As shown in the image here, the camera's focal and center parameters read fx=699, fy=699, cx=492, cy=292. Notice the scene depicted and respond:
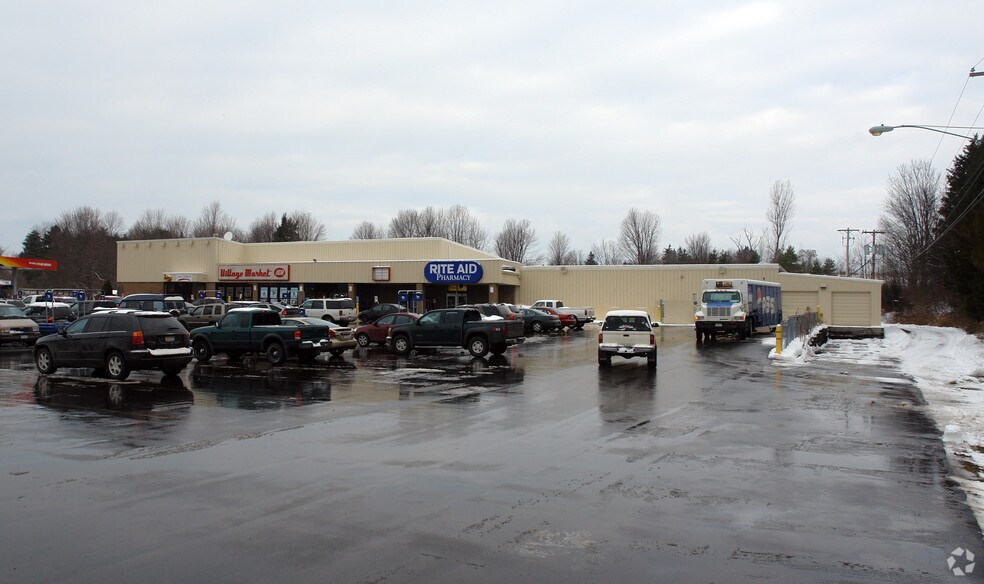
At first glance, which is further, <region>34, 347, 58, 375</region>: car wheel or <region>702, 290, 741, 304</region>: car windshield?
<region>702, 290, 741, 304</region>: car windshield

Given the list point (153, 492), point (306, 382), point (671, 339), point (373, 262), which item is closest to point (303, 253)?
point (373, 262)

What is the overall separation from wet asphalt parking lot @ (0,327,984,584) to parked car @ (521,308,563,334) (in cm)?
2654

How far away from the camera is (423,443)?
9.95 m

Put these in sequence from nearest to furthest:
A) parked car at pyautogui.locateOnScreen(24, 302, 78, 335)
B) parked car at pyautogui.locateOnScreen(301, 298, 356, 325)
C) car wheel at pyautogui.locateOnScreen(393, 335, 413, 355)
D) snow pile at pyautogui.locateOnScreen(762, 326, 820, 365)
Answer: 1. snow pile at pyautogui.locateOnScreen(762, 326, 820, 365)
2. car wheel at pyautogui.locateOnScreen(393, 335, 413, 355)
3. parked car at pyautogui.locateOnScreen(24, 302, 78, 335)
4. parked car at pyautogui.locateOnScreen(301, 298, 356, 325)

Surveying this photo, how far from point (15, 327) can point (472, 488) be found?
89.1 ft

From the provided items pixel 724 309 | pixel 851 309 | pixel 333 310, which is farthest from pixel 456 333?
pixel 851 309

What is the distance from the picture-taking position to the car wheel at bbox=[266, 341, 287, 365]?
21766 millimetres

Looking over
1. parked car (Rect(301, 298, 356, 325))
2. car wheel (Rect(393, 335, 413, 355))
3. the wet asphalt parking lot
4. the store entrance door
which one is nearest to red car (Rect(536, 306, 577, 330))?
the store entrance door

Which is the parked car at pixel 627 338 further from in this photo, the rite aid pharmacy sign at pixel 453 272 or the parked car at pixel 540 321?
the rite aid pharmacy sign at pixel 453 272

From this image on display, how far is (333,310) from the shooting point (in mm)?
39938

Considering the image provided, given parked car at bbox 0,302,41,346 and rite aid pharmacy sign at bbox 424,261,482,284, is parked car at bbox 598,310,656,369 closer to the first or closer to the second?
parked car at bbox 0,302,41,346

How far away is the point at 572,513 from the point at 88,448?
681 cm

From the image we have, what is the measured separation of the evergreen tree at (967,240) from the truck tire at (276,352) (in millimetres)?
28575

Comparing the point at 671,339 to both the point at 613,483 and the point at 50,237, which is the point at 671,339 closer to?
the point at 613,483
